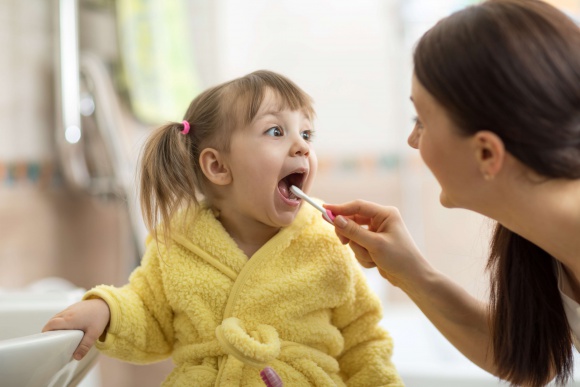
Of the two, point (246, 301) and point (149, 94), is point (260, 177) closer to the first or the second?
point (246, 301)

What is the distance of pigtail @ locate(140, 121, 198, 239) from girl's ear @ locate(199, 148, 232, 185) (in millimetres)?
20

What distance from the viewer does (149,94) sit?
1960 mm

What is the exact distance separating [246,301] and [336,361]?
0.51 ft

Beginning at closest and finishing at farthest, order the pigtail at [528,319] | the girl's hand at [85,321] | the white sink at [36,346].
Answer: the white sink at [36,346] → the girl's hand at [85,321] → the pigtail at [528,319]

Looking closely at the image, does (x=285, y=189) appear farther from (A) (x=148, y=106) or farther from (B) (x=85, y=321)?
(A) (x=148, y=106)

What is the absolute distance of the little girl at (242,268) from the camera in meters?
0.90

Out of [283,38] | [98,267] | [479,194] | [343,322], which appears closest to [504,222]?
[479,194]

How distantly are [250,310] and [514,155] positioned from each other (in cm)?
41

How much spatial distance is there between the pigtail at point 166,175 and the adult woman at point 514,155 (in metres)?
0.24

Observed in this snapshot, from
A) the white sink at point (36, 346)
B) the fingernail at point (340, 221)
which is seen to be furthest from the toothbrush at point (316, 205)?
the white sink at point (36, 346)

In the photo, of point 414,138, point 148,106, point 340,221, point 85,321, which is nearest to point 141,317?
point 85,321

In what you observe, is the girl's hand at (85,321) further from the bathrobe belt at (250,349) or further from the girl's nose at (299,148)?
the girl's nose at (299,148)

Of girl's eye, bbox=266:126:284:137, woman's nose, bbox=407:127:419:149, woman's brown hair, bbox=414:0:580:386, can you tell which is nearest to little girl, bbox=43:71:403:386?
girl's eye, bbox=266:126:284:137

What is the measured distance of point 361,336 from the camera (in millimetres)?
960
